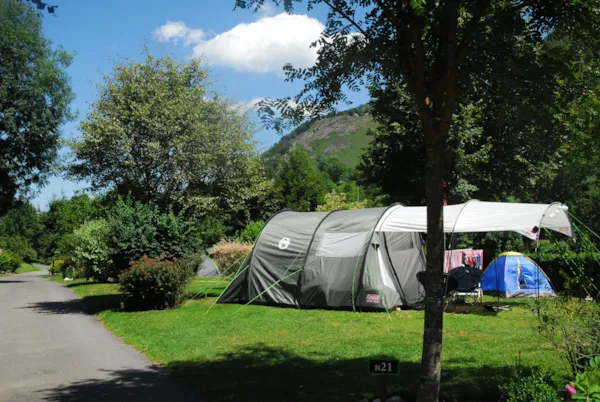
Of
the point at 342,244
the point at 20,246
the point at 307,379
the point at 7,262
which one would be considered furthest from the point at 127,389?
the point at 20,246

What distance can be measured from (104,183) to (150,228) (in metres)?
4.66

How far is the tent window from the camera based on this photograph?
1453cm

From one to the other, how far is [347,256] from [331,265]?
0.49m

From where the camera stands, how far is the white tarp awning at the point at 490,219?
39.0 feet

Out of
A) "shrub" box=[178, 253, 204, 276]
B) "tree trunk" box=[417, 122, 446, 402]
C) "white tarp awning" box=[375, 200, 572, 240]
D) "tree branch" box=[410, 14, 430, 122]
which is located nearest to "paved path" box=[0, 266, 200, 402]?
"shrub" box=[178, 253, 204, 276]

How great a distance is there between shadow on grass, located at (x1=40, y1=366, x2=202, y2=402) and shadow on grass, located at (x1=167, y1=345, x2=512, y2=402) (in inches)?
9.8

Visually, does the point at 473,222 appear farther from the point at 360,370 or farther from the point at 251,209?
the point at 251,209

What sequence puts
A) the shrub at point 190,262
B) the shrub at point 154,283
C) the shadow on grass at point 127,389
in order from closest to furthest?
the shadow on grass at point 127,389, the shrub at point 154,283, the shrub at point 190,262

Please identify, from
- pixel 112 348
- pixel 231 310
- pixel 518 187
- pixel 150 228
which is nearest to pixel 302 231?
pixel 231 310

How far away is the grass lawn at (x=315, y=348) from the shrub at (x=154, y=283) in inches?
24.2

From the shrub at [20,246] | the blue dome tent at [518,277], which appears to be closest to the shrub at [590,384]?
the blue dome tent at [518,277]

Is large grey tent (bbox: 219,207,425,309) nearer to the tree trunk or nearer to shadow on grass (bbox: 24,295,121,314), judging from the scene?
shadow on grass (bbox: 24,295,121,314)

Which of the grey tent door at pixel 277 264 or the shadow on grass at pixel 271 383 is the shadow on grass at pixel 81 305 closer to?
the grey tent door at pixel 277 264

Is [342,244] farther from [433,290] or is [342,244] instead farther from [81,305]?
[433,290]
